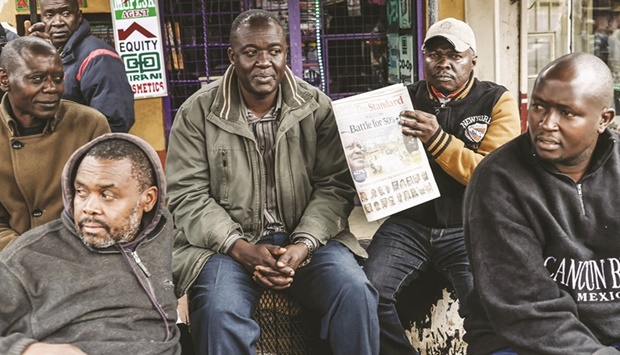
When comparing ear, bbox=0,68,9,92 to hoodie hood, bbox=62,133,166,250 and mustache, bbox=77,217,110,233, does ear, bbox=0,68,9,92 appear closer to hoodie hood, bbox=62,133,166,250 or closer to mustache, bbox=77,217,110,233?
hoodie hood, bbox=62,133,166,250

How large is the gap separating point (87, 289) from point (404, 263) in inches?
58.9

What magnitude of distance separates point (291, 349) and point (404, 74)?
3.37 metres

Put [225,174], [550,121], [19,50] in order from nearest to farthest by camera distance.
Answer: [550,121], [19,50], [225,174]

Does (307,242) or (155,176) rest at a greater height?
(155,176)

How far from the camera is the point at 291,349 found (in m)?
3.39

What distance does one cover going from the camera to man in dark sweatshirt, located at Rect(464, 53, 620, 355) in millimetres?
2301

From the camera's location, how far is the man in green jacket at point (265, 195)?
301cm

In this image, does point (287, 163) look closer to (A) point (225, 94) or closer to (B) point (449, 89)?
(A) point (225, 94)

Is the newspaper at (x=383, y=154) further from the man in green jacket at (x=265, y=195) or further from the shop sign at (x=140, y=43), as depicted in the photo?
the shop sign at (x=140, y=43)

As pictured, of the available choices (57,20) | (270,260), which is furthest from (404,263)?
(57,20)

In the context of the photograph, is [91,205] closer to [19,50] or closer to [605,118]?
[19,50]

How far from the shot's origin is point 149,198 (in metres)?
2.58

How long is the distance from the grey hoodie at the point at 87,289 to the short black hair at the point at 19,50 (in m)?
0.74

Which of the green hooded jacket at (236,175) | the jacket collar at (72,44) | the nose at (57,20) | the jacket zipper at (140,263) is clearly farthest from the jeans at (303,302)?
the nose at (57,20)
